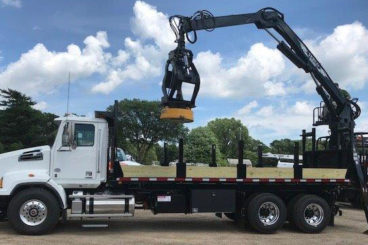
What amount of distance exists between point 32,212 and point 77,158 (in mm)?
1661

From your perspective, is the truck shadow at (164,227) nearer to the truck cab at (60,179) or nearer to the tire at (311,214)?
the tire at (311,214)

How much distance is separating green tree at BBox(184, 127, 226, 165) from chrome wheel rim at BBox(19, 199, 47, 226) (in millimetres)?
37898

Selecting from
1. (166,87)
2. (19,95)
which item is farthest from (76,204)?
(19,95)

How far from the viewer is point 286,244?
11.1 m

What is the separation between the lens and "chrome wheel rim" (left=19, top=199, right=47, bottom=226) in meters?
11.2

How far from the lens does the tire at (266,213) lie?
12.5 m

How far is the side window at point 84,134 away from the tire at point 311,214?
5.73 metres

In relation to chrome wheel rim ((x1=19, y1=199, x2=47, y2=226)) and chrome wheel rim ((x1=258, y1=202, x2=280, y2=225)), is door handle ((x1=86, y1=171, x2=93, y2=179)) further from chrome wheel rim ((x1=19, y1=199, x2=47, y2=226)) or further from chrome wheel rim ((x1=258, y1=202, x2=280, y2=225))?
chrome wheel rim ((x1=258, y1=202, x2=280, y2=225))

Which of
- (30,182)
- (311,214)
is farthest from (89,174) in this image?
(311,214)

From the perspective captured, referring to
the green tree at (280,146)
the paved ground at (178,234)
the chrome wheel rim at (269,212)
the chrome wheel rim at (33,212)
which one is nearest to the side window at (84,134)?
the chrome wheel rim at (33,212)

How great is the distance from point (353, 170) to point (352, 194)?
6.62 meters

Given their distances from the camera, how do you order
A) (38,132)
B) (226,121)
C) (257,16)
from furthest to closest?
(226,121), (38,132), (257,16)

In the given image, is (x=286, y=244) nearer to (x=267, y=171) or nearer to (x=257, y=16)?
(x=267, y=171)

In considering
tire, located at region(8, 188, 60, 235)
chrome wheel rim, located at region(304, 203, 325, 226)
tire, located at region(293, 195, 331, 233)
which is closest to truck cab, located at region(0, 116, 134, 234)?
tire, located at region(8, 188, 60, 235)
